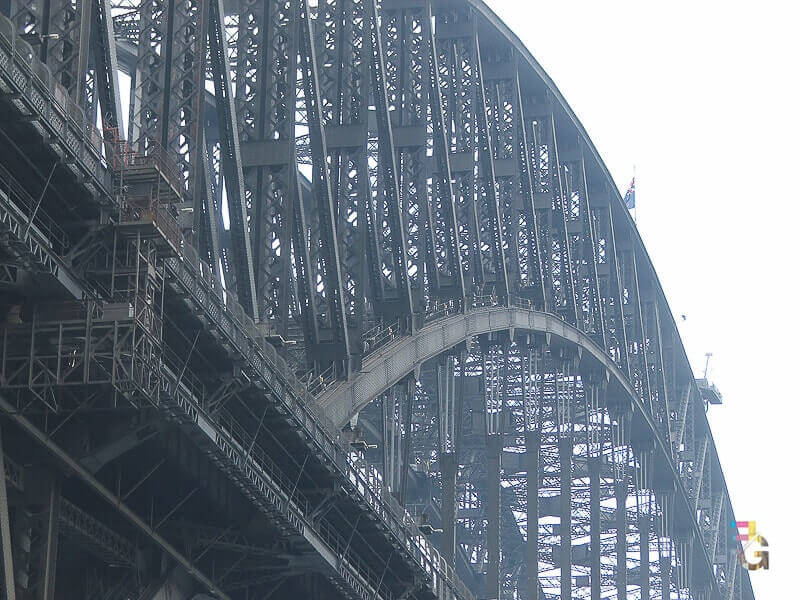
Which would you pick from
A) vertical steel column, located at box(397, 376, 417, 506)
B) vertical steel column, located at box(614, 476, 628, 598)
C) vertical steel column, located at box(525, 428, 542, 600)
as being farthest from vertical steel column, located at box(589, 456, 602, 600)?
vertical steel column, located at box(397, 376, 417, 506)

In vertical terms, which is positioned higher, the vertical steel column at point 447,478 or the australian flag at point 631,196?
the australian flag at point 631,196

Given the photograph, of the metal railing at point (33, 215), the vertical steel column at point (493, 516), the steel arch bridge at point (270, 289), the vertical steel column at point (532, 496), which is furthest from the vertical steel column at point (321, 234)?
the vertical steel column at point (532, 496)

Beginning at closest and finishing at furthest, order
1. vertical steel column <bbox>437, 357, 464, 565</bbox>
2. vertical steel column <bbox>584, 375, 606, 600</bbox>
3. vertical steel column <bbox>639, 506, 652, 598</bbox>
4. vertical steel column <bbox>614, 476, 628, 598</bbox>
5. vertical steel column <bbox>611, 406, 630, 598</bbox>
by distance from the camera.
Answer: vertical steel column <bbox>437, 357, 464, 565</bbox> → vertical steel column <bbox>584, 375, 606, 600</bbox> → vertical steel column <bbox>614, 476, 628, 598</bbox> → vertical steel column <bbox>611, 406, 630, 598</bbox> → vertical steel column <bbox>639, 506, 652, 598</bbox>

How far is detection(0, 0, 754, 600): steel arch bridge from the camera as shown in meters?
43.7

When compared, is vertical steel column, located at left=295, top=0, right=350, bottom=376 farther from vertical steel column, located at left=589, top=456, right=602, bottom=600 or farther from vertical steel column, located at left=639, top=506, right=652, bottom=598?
vertical steel column, located at left=639, top=506, right=652, bottom=598

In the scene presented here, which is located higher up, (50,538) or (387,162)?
(387,162)

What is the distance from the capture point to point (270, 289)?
59406 millimetres

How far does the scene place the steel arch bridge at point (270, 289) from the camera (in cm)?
4372

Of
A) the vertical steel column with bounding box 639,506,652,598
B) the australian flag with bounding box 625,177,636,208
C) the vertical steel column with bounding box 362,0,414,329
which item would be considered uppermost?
the australian flag with bounding box 625,177,636,208

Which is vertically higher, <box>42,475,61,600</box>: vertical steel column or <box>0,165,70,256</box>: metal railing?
<box>0,165,70,256</box>: metal railing

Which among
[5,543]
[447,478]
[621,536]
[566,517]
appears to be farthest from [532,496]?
[5,543]

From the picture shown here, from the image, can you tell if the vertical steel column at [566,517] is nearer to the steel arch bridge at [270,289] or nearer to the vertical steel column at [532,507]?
the steel arch bridge at [270,289]

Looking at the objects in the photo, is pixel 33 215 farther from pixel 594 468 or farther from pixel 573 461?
pixel 573 461

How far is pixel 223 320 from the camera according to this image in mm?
48969
